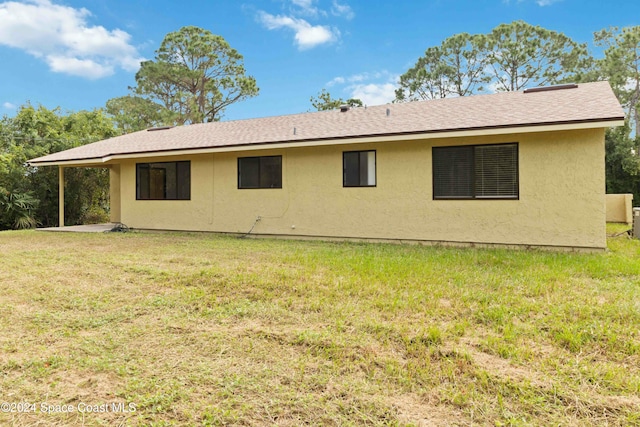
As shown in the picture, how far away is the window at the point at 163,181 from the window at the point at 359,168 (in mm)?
5223

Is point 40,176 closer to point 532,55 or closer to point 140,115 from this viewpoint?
point 140,115

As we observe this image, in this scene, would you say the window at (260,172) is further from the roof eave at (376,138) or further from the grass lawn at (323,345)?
the grass lawn at (323,345)

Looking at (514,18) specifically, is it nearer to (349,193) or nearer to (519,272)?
(349,193)

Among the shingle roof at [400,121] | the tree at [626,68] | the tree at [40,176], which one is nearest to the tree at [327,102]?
the tree at [626,68]

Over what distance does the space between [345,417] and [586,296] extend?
3.80 m

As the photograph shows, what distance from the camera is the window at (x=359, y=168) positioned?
9.84 m

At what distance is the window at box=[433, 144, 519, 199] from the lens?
28.0ft

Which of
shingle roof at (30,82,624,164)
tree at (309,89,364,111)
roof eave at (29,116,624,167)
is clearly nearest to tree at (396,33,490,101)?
tree at (309,89,364,111)

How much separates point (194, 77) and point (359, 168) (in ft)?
69.7

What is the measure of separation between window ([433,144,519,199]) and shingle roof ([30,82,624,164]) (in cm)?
65

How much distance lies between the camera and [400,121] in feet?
33.1

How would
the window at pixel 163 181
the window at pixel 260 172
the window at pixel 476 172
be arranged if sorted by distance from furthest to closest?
the window at pixel 163 181, the window at pixel 260 172, the window at pixel 476 172

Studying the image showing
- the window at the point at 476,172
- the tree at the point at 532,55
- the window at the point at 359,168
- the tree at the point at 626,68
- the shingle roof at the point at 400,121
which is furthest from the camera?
the tree at the point at 532,55

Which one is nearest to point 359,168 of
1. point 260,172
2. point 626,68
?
point 260,172
